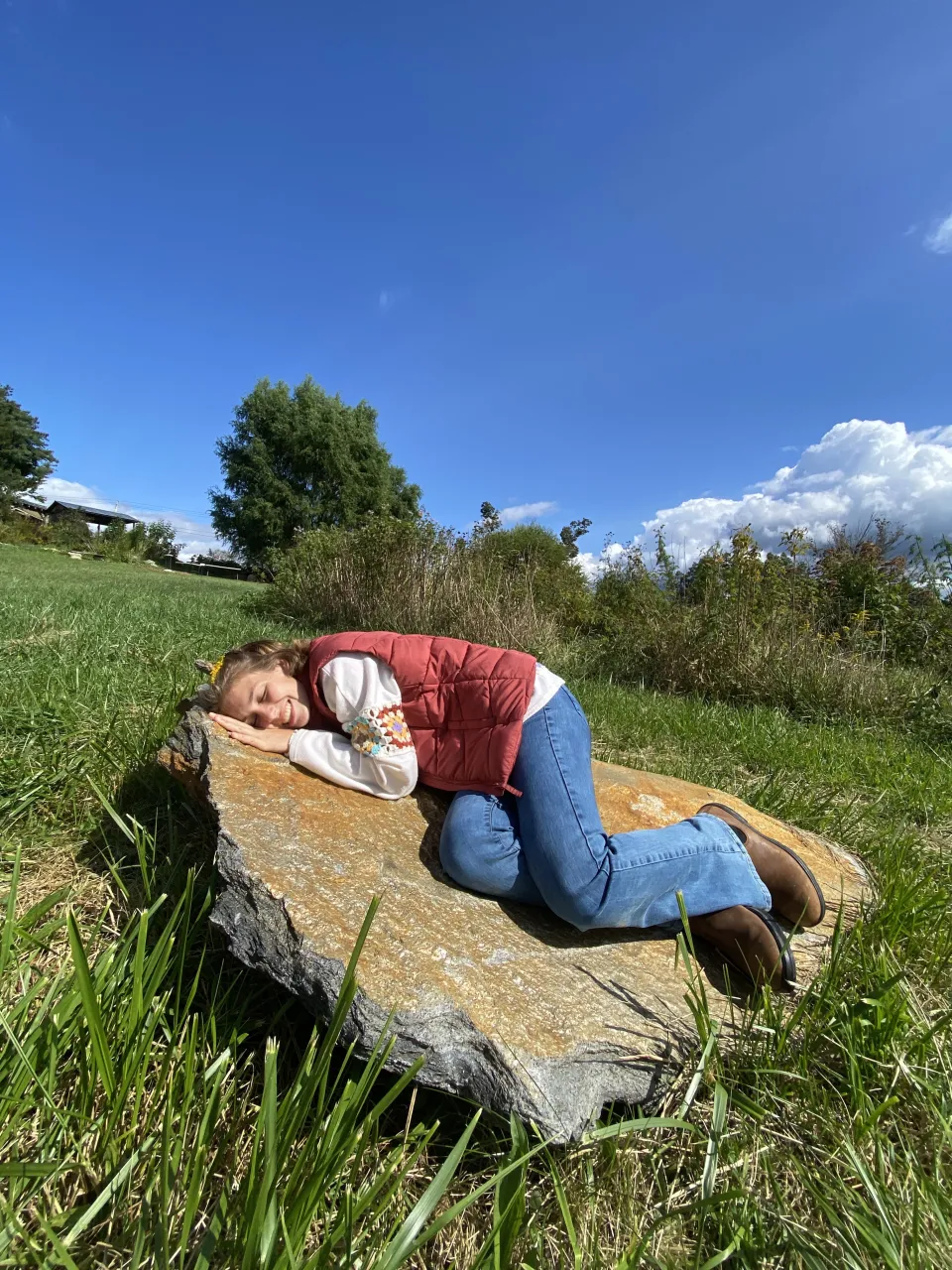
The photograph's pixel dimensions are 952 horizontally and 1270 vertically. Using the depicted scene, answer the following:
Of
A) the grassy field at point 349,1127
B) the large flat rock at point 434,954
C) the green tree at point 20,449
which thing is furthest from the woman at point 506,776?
A: the green tree at point 20,449

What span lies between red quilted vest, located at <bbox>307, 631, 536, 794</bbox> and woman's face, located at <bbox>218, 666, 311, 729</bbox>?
0.08 metres

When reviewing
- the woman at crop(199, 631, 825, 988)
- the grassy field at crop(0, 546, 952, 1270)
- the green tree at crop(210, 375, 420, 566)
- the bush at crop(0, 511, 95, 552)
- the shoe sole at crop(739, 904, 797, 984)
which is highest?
the green tree at crop(210, 375, 420, 566)

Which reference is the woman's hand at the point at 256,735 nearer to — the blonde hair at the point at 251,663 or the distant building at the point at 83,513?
the blonde hair at the point at 251,663

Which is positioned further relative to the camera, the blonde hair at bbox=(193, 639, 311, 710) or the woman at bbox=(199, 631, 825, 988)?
the blonde hair at bbox=(193, 639, 311, 710)

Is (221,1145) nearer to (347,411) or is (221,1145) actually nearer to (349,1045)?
(349,1045)

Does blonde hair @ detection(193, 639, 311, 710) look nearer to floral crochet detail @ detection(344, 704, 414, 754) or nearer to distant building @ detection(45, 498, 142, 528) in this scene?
floral crochet detail @ detection(344, 704, 414, 754)

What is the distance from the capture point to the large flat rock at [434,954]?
4.81 ft

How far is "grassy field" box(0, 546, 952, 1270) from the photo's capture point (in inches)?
43.8

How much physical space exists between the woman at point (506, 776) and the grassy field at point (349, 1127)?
1.12ft

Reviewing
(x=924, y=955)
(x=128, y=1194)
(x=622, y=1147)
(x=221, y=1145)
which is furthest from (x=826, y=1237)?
(x=128, y=1194)

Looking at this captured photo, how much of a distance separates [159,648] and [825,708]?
21.0 feet

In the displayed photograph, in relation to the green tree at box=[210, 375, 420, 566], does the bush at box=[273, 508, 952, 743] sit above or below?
below

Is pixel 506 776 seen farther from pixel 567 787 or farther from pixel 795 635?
pixel 795 635

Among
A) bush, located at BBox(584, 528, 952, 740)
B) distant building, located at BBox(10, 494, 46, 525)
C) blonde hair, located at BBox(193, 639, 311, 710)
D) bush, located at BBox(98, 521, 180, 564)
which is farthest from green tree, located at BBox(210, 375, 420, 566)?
blonde hair, located at BBox(193, 639, 311, 710)
